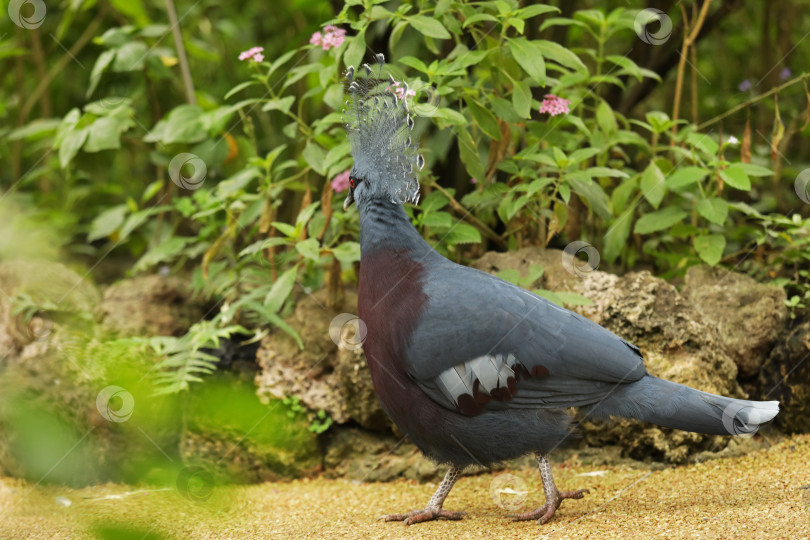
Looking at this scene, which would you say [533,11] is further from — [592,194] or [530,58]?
[592,194]

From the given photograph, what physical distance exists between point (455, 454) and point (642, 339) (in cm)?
117

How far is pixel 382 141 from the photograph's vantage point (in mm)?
2988

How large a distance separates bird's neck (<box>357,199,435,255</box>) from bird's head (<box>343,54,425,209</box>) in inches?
1.3

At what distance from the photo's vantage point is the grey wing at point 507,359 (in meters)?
2.76

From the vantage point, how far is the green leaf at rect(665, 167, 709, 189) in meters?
3.78

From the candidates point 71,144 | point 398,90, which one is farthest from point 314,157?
point 71,144

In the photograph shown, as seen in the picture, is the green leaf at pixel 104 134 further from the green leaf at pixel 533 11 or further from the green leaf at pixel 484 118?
the green leaf at pixel 533 11

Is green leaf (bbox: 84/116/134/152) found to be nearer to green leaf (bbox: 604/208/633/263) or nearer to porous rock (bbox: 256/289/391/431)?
porous rock (bbox: 256/289/391/431)

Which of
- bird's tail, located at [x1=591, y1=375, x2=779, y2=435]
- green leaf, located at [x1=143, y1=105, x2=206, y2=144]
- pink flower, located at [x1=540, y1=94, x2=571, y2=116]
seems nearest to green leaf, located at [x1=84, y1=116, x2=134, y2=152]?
green leaf, located at [x1=143, y1=105, x2=206, y2=144]

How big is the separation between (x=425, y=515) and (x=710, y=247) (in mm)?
2066

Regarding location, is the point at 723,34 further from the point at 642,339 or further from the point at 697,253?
the point at 642,339

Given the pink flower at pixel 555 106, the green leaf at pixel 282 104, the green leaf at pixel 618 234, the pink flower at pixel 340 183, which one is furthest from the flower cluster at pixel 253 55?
the green leaf at pixel 618 234

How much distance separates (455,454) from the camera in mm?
2883

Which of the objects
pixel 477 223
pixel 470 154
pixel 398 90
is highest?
pixel 398 90
